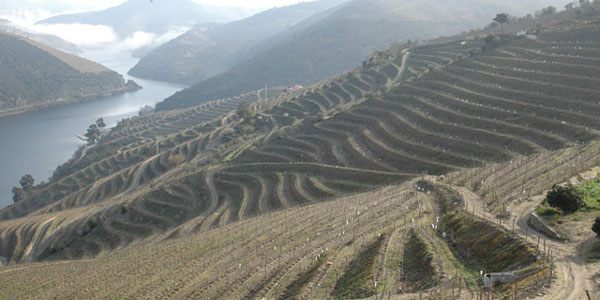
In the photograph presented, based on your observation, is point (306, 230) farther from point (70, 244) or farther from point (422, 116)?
point (70, 244)

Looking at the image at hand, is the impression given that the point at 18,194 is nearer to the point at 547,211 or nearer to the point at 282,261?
the point at 282,261

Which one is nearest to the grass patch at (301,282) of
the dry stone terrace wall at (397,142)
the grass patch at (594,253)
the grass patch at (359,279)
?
the grass patch at (359,279)

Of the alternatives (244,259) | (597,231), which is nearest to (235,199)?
(244,259)

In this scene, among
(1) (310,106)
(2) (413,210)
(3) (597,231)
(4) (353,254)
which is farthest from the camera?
(1) (310,106)

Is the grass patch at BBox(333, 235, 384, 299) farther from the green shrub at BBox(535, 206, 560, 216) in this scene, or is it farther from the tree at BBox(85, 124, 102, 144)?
the tree at BBox(85, 124, 102, 144)

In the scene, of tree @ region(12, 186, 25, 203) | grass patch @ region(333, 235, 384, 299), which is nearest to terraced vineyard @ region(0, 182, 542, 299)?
grass patch @ region(333, 235, 384, 299)

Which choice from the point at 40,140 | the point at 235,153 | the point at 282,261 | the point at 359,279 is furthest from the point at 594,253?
the point at 40,140
